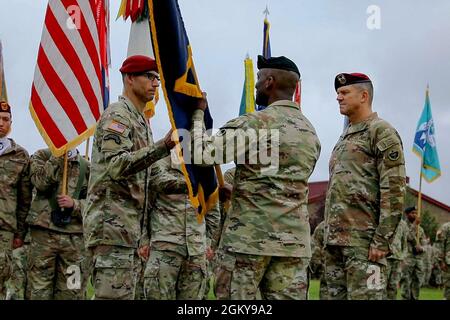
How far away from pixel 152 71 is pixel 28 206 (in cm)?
290

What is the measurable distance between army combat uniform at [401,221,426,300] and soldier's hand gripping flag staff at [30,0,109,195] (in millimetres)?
12722

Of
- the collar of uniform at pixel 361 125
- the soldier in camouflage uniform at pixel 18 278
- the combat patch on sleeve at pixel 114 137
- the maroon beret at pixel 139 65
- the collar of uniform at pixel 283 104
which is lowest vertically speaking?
the soldier in camouflage uniform at pixel 18 278

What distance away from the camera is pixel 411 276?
18.3 m

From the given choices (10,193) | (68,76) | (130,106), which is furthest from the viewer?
(68,76)

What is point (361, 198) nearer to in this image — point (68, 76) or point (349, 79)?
point (349, 79)

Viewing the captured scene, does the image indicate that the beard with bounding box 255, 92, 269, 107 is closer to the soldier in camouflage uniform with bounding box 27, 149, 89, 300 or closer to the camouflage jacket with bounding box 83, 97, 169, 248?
the camouflage jacket with bounding box 83, 97, 169, 248

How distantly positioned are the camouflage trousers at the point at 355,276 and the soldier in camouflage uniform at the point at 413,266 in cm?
1280

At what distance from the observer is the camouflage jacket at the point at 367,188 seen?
556cm

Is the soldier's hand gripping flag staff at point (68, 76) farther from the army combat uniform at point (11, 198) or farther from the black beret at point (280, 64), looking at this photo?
the black beret at point (280, 64)

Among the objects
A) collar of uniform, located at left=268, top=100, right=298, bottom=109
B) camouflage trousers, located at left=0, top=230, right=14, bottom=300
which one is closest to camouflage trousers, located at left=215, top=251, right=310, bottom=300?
collar of uniform, located at left=268, top=100, right=298, bottom=109

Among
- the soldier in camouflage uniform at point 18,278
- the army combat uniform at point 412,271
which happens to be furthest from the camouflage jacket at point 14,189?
the army combat uniform at point 412,271

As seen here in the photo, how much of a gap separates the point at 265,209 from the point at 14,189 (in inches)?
148

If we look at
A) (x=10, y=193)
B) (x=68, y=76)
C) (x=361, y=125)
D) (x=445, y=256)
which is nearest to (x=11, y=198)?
(x=10, y=193)

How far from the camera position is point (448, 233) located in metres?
14.6
